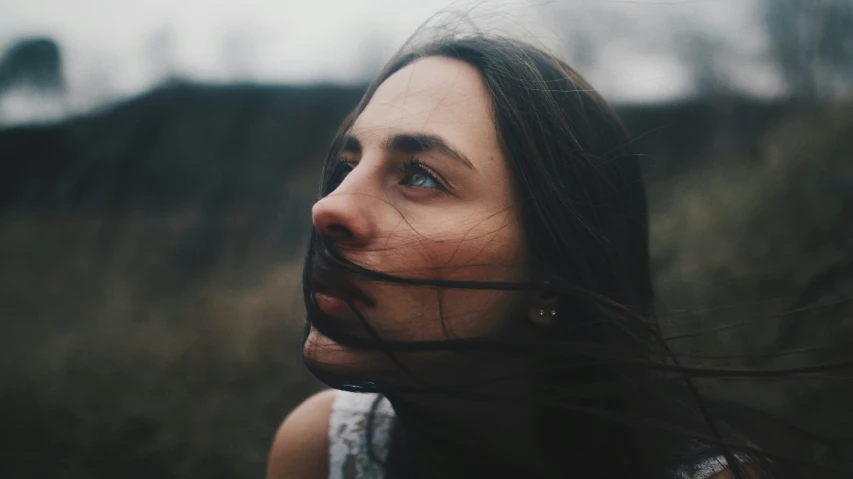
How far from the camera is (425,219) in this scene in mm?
697

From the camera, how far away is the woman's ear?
2.52 feet

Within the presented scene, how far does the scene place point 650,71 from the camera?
41.4 inches

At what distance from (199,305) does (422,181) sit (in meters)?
1.47

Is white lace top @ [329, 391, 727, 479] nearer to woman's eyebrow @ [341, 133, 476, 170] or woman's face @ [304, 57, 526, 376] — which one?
woman's face @ [304, 57, 526, 376]

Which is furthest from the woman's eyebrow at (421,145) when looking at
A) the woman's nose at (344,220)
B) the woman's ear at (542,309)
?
the woman's ear at (542,309)

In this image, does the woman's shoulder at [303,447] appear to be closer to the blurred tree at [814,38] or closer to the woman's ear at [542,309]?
the woman's ear at [542,309]

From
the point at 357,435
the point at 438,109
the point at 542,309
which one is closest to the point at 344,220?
the point at 438,109

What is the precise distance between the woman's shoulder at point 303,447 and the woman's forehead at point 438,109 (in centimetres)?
62

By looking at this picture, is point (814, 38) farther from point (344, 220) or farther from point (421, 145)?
point (344, 220)

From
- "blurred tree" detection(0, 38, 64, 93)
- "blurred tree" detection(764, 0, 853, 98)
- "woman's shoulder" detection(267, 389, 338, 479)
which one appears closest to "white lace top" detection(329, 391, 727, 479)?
"woman's shoulder" detection(267, 389, 338, 479)

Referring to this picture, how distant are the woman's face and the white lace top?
37 cm

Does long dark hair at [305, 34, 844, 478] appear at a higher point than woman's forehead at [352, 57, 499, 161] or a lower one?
lower

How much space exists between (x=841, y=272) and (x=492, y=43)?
0.82m

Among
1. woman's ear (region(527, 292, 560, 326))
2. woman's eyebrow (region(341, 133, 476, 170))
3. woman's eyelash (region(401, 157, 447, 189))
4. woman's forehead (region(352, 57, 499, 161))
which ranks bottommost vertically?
woman's ear (region(527, 292, 560, 326))
